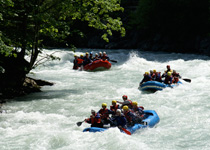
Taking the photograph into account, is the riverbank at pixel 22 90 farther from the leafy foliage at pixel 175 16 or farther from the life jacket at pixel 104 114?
the leafy foliage at pixel 175 16

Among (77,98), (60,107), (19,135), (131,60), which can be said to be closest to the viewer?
(19,135)

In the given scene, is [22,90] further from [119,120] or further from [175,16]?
[175,16]

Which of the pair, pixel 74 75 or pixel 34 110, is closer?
pixel 34 110

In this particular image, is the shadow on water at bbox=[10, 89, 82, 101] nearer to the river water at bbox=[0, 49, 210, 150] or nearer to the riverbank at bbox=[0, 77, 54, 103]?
the river water at bbox=[0, 49, 210, 150]

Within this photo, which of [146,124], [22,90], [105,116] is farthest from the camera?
[22,90]

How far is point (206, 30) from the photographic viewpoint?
32500mm

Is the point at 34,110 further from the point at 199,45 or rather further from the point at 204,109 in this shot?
the point at 199,45

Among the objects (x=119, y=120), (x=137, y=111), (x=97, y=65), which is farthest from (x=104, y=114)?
(x=97, y=65)

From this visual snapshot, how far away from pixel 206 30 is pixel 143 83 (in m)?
20.8

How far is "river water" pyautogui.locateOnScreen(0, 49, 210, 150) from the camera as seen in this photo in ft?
26.5

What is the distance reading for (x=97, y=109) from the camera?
11.5 meters

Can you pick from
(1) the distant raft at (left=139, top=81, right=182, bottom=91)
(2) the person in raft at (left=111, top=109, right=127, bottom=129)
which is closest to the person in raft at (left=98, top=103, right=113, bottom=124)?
(2) the person in raft at (left=111, top=109, right=127, bottom=129)

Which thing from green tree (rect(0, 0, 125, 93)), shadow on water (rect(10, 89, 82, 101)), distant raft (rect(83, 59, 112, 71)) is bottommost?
shadow on water (rect(10, 89, 82, 101))

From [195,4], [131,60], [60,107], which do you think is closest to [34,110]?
[60,107]
